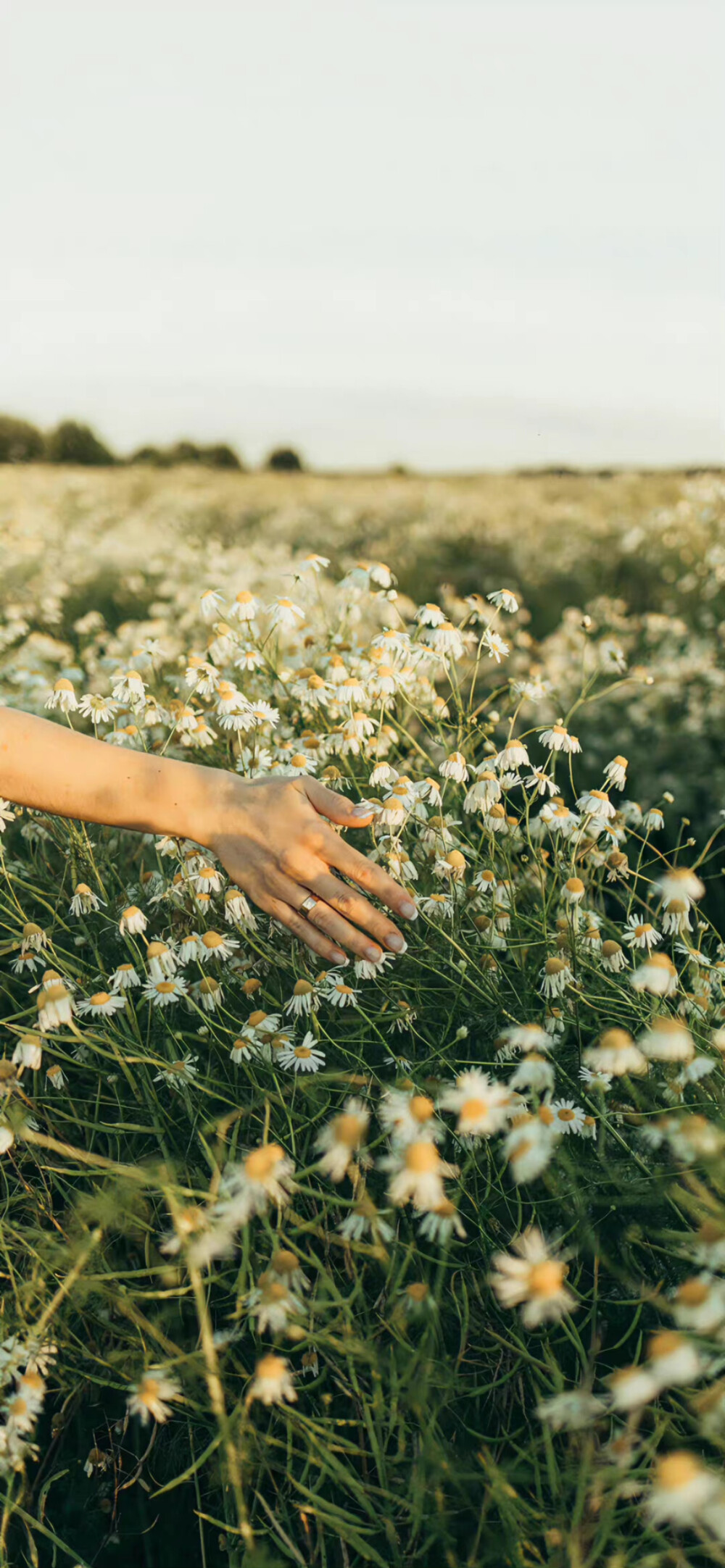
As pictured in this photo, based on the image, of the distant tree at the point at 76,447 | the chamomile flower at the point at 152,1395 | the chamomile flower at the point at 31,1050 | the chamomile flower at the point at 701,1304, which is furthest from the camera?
the distant tree at the point at 76,447

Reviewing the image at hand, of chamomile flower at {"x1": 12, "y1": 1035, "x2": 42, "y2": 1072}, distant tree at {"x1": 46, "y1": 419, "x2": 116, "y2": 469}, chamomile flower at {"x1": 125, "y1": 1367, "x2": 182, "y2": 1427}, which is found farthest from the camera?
distant tree at {"x1": 46, "y1": 419, "x2": 116, "y2": 469}

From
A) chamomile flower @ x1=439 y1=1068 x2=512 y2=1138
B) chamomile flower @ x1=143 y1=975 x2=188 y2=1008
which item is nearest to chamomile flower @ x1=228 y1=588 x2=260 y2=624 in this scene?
chamomile flower @ x1=143 y1=975 x2=188 y2=1008

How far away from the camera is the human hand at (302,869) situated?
4.94 ft

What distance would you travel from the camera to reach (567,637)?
14.3 feet

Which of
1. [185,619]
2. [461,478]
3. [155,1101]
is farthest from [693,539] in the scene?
[461,478]

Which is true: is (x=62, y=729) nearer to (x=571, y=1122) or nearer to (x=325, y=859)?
(x=325, y=859)

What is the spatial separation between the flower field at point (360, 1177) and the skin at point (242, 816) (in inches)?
2.4

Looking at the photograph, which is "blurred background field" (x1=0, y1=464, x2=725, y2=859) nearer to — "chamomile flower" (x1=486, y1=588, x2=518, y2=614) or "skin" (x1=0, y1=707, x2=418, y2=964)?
"chamomile flower" (x1=486, y1=588, x2=518, y2=614)

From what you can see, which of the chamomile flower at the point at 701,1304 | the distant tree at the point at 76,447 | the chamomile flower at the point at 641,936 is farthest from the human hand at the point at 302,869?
the distant tree at the point at 76,447

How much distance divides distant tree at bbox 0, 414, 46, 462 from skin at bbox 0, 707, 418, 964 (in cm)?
1513

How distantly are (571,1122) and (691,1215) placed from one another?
0.18 m

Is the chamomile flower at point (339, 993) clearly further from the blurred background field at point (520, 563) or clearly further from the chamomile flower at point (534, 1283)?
the blurred background field at point (520, 563)

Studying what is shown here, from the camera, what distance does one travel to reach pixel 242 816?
1.56 metres

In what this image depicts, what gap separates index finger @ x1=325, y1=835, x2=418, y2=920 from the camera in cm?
151
